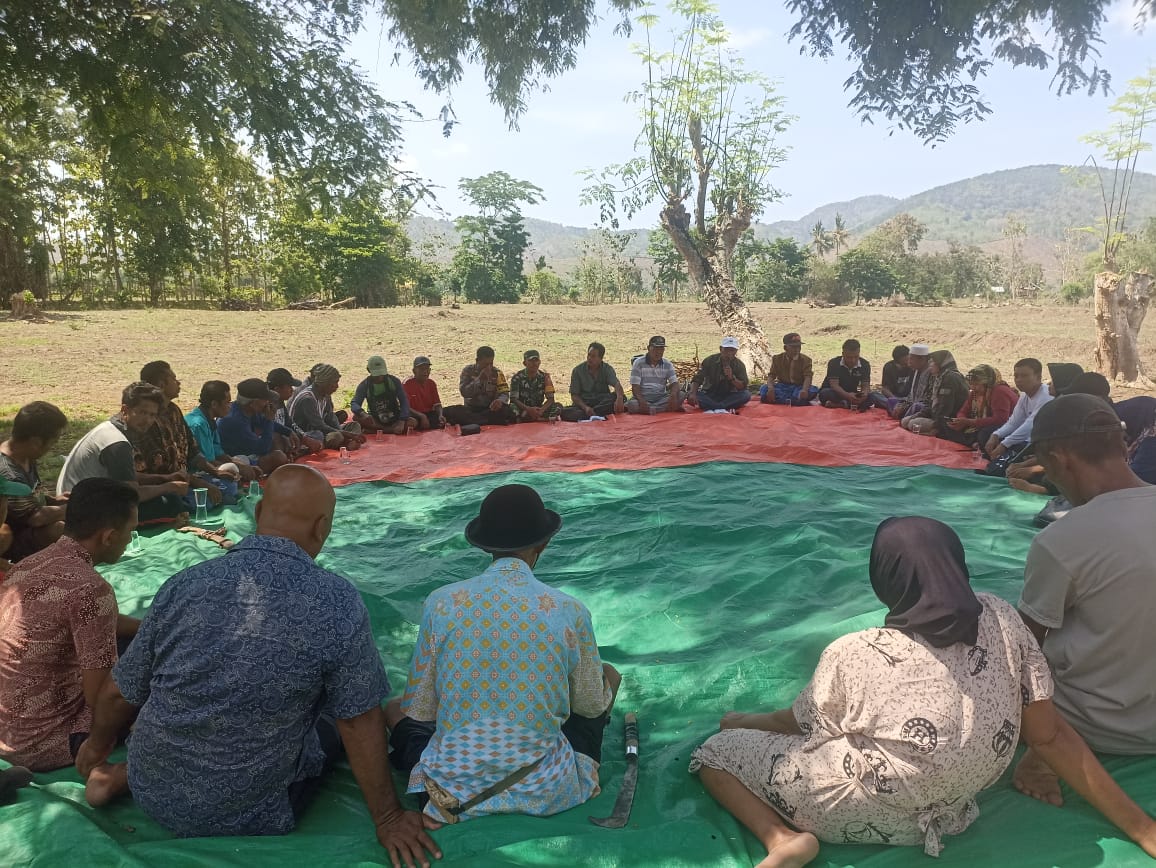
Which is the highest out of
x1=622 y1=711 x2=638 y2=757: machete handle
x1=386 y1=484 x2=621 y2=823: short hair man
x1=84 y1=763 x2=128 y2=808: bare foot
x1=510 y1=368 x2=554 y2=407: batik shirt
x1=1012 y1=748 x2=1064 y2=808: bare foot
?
x1=510 y1=368 x2=554 y2=407: batik shirt

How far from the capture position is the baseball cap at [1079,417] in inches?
92.2

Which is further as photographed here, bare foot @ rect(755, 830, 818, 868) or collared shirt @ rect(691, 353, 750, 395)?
collared shirt @ rect(691, 353, 750, 395)

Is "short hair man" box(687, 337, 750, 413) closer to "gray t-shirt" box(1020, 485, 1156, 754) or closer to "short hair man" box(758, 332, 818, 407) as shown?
"short hair man" box(758, 332, 818, 407)

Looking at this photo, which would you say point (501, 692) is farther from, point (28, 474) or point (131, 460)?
point (131, 460)


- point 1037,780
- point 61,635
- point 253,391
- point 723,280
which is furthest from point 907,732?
point 723,280

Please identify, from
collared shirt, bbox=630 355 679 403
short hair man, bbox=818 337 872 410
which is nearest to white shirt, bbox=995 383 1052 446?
short hair man, bbox=818 337 872 410

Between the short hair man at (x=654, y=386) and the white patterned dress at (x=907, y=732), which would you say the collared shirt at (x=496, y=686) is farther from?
the short hair man at (x=654, y=386)

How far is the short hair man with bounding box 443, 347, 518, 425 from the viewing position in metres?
8.88

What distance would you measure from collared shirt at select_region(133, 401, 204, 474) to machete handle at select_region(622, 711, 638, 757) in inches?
163

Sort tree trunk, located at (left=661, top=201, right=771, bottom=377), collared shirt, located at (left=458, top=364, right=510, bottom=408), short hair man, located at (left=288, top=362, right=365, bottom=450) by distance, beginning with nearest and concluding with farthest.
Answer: short hair man, located at (left=288, top=362, right=365, bottom=450), collared shirt, located at (left=458, top=364, right=510, bottom=408), tree trunk, located at (left=661, top=201, right=771, bottom=377)

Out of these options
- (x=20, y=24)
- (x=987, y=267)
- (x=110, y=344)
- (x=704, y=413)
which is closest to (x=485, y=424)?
(x=704, y=413)

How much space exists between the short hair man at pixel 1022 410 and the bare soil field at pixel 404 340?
269 inches

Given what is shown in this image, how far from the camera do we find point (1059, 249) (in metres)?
69.2

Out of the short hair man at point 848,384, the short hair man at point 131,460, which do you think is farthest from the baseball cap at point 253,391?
the short hair man at point 848,384
